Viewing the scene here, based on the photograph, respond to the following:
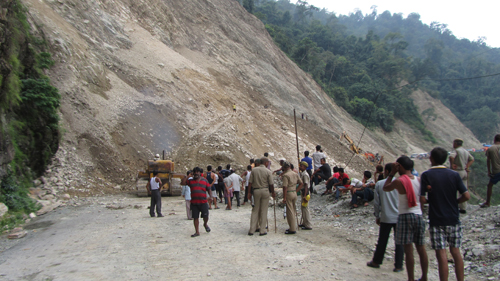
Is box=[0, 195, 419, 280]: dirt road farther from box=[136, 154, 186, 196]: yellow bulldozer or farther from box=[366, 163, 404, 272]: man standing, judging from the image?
box=[136, 154, 186, 196]: yellow bulldozer

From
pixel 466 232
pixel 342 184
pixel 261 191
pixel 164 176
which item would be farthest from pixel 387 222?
pixel 164 176

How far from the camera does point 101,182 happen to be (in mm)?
14523

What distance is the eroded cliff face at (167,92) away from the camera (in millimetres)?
16625

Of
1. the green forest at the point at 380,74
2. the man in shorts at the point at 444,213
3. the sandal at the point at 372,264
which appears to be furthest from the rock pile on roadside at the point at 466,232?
the green forest at the point at 380,74

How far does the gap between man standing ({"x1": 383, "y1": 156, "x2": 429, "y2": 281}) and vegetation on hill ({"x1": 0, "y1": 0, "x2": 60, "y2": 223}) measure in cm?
912

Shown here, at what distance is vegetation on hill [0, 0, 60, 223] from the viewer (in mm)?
10055

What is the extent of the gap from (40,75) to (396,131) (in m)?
47.8

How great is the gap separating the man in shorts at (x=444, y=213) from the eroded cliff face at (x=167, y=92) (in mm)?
13122

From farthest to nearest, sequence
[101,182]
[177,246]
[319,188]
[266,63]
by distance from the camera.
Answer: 1. [266,63]
2. [101,182]
3. [319,188]
4. [177,246]

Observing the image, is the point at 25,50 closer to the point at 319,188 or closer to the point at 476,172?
the point at 319,188

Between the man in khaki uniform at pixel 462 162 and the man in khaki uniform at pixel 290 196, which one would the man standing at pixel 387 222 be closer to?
the man in khaki uniform at pixel 290 196

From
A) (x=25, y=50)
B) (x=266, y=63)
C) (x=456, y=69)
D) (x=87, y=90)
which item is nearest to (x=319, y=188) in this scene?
(x=25, y=50)

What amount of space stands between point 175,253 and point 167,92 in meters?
17.7

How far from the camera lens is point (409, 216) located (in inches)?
168
